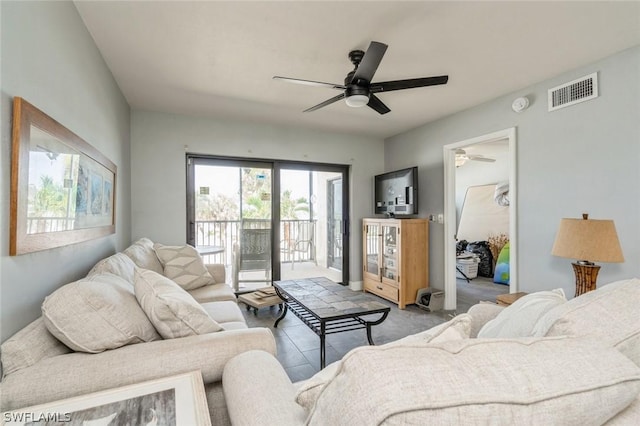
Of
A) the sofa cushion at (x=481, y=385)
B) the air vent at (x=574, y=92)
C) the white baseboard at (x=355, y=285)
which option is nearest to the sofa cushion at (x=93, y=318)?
the sofa cushion at (x=481, y=385)

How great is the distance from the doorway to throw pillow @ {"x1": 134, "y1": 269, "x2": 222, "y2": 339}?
238 centimetres

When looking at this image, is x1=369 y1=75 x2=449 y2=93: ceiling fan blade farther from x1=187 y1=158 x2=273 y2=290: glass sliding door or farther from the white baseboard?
the white baseboard

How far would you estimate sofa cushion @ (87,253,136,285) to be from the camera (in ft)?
5.63

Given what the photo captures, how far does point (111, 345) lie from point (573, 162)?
3.47 metres

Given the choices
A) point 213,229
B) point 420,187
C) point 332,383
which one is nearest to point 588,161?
point 420,187

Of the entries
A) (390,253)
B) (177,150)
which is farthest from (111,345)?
(390,253)

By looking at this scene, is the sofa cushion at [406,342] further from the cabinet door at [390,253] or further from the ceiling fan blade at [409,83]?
the cabinet door at [390,253]

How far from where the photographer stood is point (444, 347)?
580 millimetres

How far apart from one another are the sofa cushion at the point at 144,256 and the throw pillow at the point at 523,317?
103 inches

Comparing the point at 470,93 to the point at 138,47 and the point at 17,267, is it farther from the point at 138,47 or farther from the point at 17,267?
the point at 17,267

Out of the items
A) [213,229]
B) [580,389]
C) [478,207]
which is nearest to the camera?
[580,389]

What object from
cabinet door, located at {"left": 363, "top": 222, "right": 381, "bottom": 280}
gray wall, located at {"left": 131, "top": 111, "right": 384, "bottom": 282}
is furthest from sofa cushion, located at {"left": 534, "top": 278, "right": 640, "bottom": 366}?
gray wall, located at {"left": 131, "top": 111, "right": 384, "bottom": 282}

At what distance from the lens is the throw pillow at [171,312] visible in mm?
1296

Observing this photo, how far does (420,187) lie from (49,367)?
13.4ft
